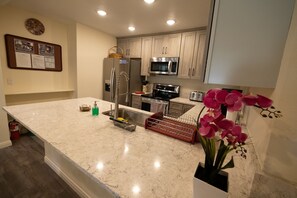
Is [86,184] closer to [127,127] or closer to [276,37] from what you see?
[127,127]

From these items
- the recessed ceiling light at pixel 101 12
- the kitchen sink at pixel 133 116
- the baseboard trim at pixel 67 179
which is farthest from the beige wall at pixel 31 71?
the kitchen sink at pixel 133 116

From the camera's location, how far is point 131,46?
3.70 metres

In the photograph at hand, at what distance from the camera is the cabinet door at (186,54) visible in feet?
9.53

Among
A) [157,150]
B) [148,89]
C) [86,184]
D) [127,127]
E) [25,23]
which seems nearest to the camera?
[157,150]

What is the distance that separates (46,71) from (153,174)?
11.1 feet

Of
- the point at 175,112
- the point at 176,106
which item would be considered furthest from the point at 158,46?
the point at 175,112

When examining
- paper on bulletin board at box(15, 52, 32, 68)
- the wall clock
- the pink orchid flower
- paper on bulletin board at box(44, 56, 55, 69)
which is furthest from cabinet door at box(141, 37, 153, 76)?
the pink orchid flower

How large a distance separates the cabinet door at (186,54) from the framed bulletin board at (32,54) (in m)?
2.86

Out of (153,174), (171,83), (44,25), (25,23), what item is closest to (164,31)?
(171,83)

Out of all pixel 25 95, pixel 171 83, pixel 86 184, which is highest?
pixel 171 83

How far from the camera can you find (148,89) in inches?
153

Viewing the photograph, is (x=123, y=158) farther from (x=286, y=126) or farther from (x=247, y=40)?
(x=247, y=40)

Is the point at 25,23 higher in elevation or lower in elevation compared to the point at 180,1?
lower

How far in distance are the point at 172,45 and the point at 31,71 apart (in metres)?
3.09
